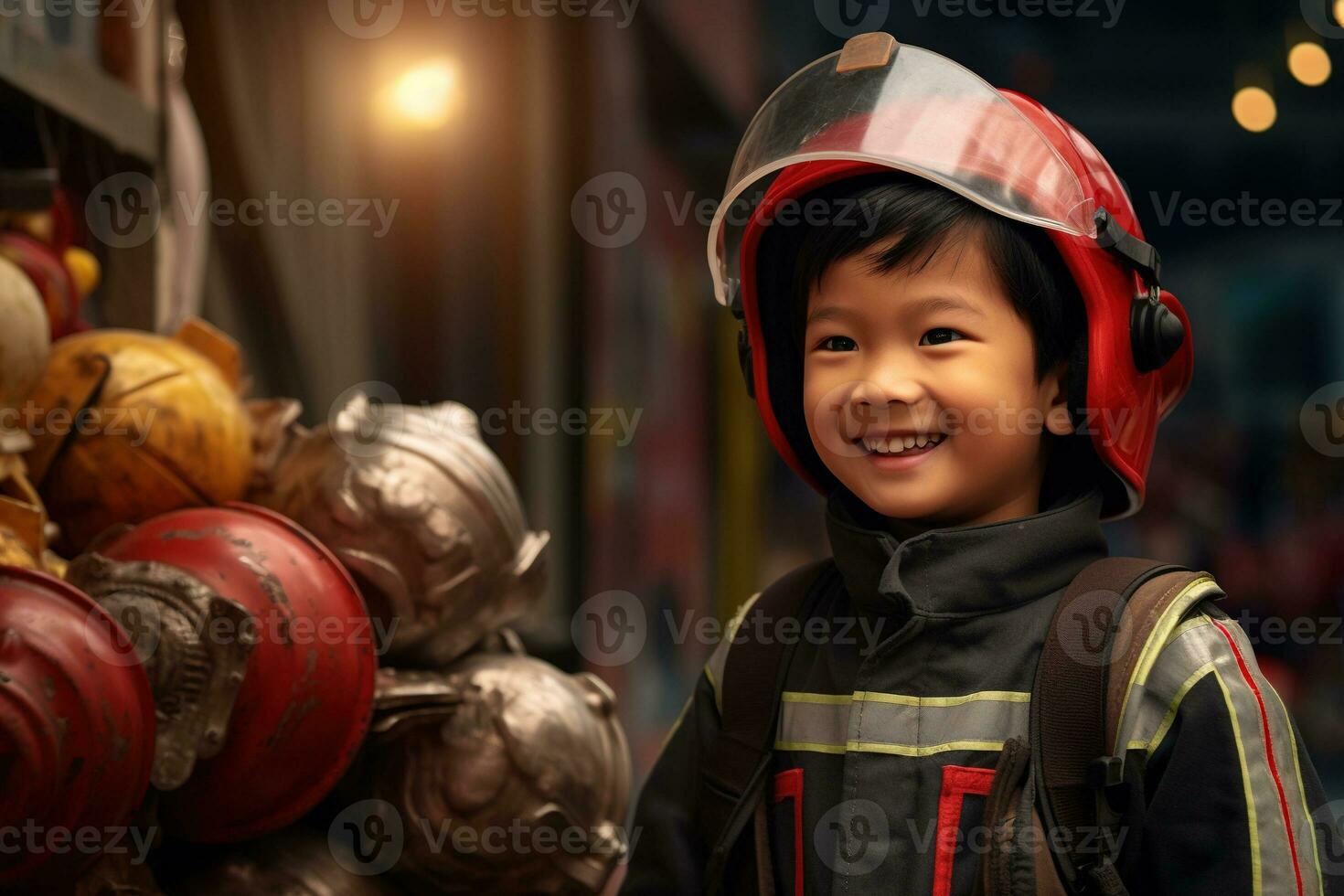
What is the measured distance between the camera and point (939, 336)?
1347 mm

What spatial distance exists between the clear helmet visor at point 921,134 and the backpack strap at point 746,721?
451mm

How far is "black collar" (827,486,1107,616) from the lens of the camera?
4.42 feet

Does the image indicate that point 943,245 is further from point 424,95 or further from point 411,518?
point 424,95

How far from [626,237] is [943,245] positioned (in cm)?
392

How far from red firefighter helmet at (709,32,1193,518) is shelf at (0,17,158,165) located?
3.73 ft

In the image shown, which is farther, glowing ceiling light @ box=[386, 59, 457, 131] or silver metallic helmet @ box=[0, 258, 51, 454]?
glowing ceiling light @ box=[386, 59, 457, 131]

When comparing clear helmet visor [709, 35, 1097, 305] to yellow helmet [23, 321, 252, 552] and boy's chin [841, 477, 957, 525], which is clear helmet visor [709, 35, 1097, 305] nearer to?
boy's chin [841, 477, 957, 525]

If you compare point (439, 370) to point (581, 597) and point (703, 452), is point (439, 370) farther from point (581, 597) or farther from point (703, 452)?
point (703, 452)

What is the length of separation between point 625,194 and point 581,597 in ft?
5.03

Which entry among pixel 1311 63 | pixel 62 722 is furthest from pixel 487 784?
pixel 1311 63

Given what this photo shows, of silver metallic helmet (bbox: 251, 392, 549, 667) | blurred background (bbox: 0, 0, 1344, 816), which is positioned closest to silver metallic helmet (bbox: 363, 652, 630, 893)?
silver metallic helmet (bbox: 251, 392, 549, 667)

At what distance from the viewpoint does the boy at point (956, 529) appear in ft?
4.02

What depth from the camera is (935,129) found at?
1374mm

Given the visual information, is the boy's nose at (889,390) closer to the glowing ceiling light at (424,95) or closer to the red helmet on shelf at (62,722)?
the red helmet on shelf at (62,722)
